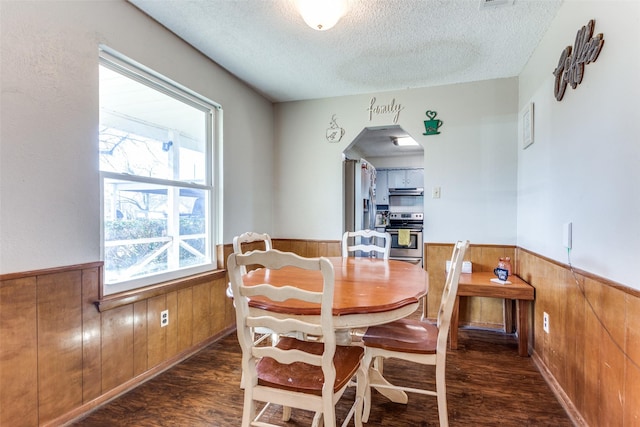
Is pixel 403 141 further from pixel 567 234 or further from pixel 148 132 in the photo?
pixel 148 132

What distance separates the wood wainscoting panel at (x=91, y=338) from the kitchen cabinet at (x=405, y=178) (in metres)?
5.45

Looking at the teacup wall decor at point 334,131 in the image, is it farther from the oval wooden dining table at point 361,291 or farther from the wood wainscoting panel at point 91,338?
the wood wainscoting panel at point 91,338

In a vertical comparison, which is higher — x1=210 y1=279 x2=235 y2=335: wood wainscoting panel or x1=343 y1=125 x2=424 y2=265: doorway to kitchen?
x1=343 y1=125 x2=424 y2=265: doorway to kitchen

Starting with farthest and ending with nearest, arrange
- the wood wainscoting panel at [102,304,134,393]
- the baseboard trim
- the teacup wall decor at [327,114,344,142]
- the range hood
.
A: the range hood < the teacup wall decor at [327,114,344,142] < the wood wainscoting panel at [102,304,134,393] < the baseboard trim

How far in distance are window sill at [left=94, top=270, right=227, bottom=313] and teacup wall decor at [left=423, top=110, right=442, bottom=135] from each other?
8.18ft

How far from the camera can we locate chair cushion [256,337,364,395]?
1234mm

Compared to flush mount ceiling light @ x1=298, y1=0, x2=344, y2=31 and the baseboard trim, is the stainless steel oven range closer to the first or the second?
the baseboard trim

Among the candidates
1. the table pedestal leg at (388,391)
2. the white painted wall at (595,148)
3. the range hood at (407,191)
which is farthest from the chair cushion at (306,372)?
the range hood at (407,191)

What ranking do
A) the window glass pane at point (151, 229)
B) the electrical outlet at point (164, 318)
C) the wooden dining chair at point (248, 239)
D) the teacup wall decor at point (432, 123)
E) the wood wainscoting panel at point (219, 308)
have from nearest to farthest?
the window glass pane at point (151, 229) → the wooden dining chair at point (248, 239) → the electrical outlet at point (164, 318) → the wood wainscoting panel at point (219, 308) → the teacup wall decor at point (432, 123)

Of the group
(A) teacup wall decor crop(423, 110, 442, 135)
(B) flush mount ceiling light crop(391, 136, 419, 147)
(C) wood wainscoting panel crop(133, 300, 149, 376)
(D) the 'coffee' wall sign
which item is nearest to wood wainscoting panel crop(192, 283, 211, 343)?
(C) wood wainscoting panel crop(133, 300, 149, 376)

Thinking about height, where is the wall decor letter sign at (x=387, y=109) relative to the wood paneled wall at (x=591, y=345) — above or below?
above

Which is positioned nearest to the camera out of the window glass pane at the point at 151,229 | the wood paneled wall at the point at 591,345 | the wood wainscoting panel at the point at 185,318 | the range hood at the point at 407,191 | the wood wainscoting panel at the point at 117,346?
the wood paneled wall at the point at 591,345

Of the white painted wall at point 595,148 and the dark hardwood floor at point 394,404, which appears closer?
the white painted wall at point 595,148

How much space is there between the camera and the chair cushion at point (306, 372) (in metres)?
1.23
